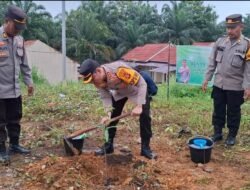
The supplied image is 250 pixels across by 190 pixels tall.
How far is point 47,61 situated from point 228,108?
20785 mm

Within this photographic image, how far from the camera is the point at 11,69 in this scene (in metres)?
3.95

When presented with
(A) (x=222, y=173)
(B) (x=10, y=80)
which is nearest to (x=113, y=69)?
(B) (x=10, y=80)

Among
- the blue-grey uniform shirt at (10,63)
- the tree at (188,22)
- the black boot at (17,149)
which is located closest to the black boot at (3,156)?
the black boot at (17,149)

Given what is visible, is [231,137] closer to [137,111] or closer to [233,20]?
[233,20]

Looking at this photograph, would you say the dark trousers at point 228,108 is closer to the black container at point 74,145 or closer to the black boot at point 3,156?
the black container at point 74,145

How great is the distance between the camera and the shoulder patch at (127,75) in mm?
3406

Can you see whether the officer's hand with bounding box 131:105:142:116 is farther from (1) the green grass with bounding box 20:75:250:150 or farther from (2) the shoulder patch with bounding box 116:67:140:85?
(1) the green grass with bounding box 20:75:250:150

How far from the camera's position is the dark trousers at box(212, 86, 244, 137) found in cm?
453

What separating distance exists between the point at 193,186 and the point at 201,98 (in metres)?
4.72

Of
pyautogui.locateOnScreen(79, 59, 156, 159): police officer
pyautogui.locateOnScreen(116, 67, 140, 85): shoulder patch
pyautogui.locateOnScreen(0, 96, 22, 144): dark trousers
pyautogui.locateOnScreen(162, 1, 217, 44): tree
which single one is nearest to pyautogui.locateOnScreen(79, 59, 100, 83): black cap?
pyautogui.locateOnScreen(79, 59, 156, 159): police officer

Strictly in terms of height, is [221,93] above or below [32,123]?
above

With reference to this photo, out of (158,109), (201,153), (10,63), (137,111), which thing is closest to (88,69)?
(137,111)

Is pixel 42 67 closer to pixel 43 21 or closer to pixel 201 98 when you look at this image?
pixel 43 21

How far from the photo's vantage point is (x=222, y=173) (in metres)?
3.84
